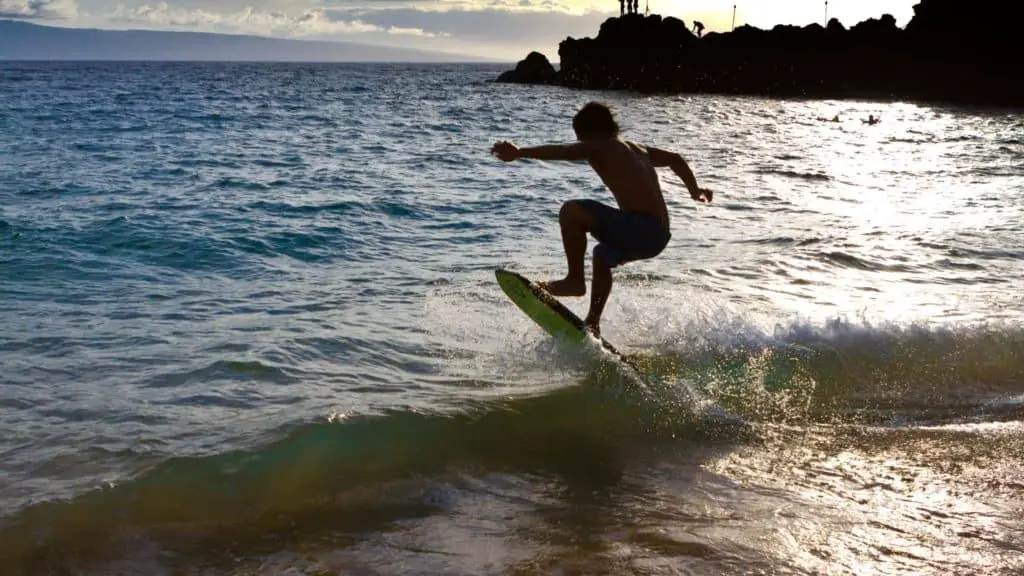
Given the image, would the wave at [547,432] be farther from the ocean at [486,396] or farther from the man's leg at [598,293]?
the man's leg at [598,293]

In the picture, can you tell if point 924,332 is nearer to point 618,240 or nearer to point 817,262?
point 618,240

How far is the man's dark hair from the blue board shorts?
511mm

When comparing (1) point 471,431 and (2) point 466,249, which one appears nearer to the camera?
(1) point 471,431

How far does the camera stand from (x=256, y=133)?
104ft

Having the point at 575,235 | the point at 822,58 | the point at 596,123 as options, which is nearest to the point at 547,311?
the point at 575,235

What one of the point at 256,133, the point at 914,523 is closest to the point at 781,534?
the point at 914,523

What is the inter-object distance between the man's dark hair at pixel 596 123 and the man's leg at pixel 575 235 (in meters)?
0.55

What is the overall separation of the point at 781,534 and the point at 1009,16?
8681 centimetres

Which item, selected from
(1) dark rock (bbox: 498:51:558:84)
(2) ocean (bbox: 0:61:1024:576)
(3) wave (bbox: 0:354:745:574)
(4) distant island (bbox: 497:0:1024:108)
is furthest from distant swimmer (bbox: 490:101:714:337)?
(1) dark rock (bbox: 498:51:558:84)

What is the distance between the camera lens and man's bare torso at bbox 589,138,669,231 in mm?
6664

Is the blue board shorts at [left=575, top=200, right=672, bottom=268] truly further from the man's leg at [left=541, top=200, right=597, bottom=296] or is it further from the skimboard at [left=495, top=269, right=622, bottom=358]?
the skimboard at [left=495, top=269, right=622, bottom=358]

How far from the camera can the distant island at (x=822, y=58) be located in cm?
7750

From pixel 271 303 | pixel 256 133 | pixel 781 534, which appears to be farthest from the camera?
pixel 256 133

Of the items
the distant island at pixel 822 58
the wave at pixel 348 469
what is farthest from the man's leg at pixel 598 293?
the distant island at pixel 822 58
